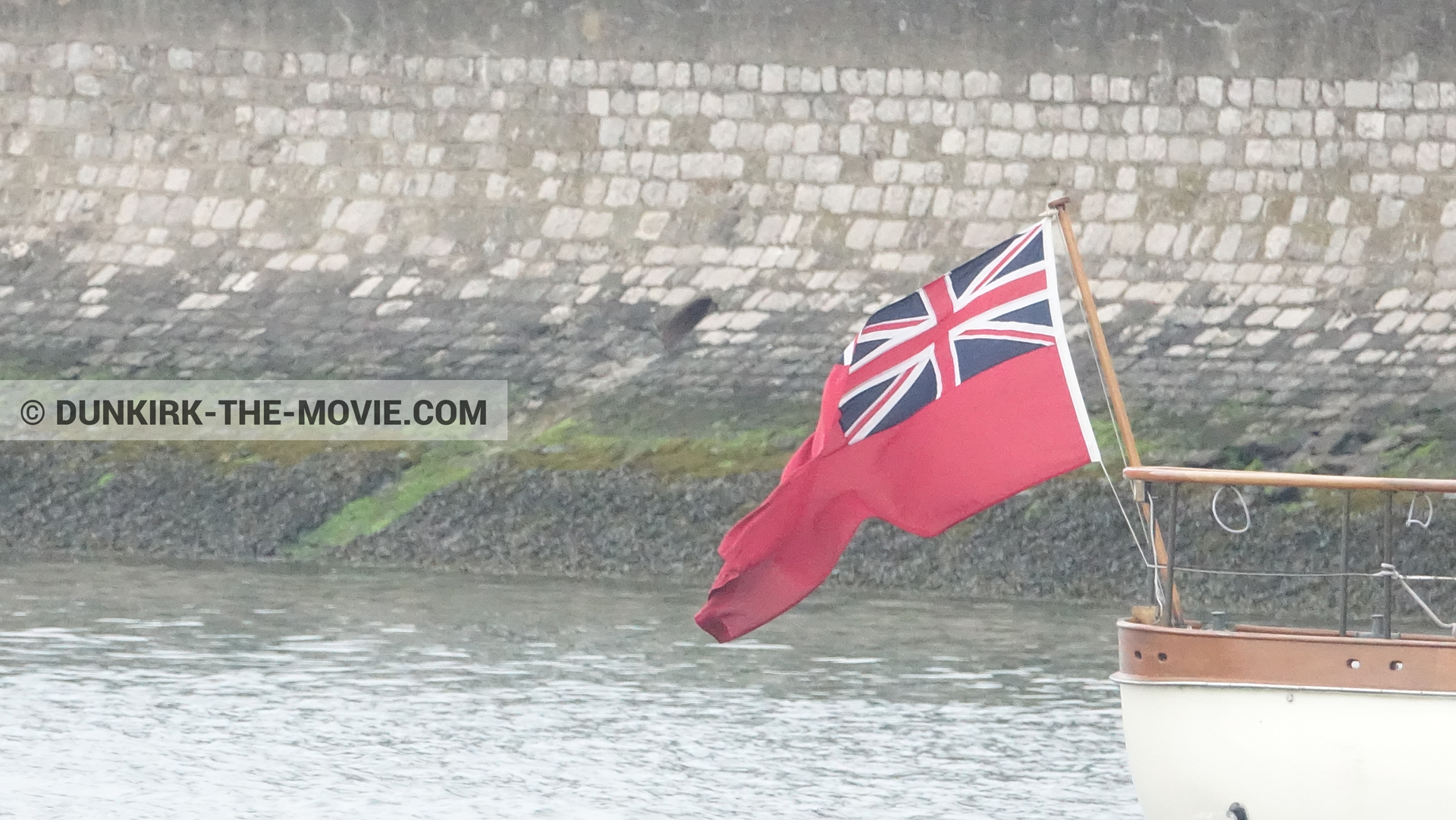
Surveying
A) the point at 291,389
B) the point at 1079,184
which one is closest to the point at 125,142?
the point at 291,389

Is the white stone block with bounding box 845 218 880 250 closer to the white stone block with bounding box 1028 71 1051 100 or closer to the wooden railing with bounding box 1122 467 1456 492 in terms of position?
the white stone block with bounding box 1028 71 1051 100

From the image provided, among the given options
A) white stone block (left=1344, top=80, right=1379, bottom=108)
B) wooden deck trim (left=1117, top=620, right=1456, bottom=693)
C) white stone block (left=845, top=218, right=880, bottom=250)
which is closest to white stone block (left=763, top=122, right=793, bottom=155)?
white stone block (left=845, top=218, right=880, bottom=250)

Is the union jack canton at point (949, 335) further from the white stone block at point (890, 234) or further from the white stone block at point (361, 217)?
the white stone block at point (361, 217)

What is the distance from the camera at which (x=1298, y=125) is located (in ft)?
57.2

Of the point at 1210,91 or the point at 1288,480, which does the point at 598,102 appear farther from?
the point at 1288,480

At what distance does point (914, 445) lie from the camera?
8945mm

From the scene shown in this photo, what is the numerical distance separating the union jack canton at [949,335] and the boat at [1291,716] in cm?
58

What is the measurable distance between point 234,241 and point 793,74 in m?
3.80

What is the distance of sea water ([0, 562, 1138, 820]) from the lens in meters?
9.89

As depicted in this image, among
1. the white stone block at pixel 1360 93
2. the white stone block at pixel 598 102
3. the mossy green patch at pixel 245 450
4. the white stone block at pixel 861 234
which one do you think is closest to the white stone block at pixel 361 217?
the white stone block at pixel 598 102

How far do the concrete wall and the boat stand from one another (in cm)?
801

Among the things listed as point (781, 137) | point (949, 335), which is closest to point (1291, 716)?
point (949, 335)

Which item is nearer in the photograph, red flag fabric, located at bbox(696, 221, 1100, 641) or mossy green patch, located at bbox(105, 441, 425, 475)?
red flag fabric, located at bbox(696, 221, 1100, 641)

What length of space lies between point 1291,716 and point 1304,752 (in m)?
0.11
